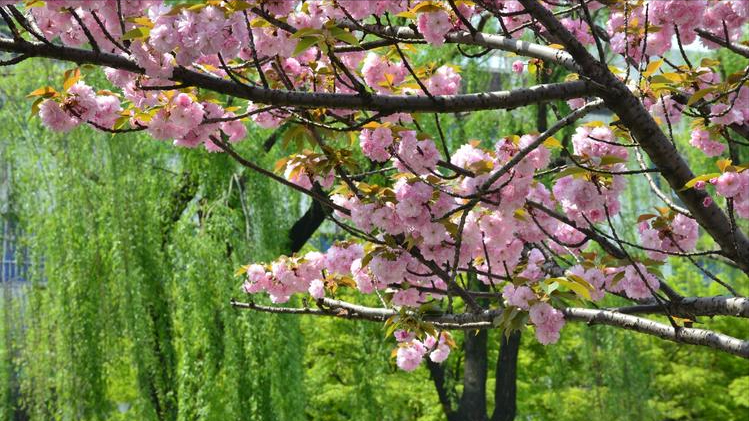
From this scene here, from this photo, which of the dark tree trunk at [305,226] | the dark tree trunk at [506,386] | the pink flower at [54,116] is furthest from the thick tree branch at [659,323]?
the dark tree trunk at [506,386]

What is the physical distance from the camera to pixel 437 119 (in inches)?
110

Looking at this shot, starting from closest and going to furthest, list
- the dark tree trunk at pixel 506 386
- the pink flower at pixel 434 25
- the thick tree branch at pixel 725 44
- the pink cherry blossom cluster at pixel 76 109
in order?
the pink flower at pixel 434 25
the pink cherry blossom cluster at pixel 76 109
the thick tree branch at pixel 725 44
the dark tree trunk at pixel 506 386

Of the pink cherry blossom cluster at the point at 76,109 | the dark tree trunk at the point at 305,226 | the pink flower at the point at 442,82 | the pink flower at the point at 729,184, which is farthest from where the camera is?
the dark tree trunk at the point at 305,226

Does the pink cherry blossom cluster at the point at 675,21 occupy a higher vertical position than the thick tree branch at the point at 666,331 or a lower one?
higher

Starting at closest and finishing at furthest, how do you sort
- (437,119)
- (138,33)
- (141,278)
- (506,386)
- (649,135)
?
(138,33), (649,135), (437,119), (141,278), (506,386)

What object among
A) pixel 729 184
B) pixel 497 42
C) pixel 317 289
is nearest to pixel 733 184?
pixel 729 184

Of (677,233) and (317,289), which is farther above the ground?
(677,233)

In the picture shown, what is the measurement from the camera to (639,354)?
30.8ft

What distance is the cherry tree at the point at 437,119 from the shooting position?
89.9 inches

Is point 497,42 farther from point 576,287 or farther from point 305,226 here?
point 305,226

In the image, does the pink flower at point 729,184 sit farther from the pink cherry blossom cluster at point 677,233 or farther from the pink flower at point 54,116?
the pink flower at point 54,116

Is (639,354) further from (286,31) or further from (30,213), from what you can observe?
(286,31)

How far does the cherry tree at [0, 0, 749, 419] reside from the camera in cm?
228

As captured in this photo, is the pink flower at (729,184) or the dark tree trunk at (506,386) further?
the dark tree trunk at (506,386)
